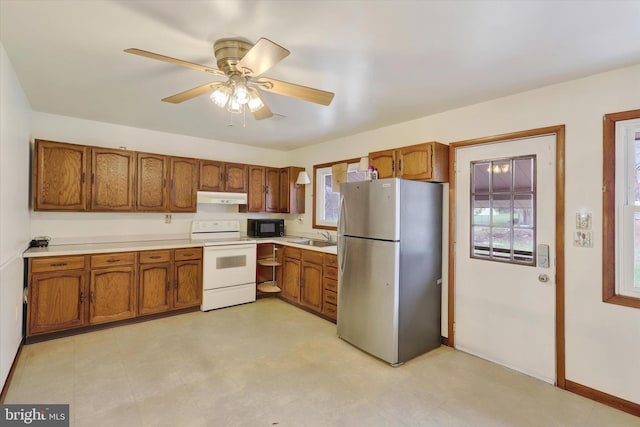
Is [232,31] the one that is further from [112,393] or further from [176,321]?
[176,321]

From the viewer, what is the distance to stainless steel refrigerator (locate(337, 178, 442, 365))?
276cm

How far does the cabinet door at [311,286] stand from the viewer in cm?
395

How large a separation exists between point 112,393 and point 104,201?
2.26 meters

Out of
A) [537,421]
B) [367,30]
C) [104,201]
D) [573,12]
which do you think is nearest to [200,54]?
[367,30]

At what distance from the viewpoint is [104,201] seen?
365 cm

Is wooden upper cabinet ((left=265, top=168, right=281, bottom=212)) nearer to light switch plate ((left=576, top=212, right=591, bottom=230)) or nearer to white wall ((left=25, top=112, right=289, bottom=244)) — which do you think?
white wall ((left=25, top=112, right=289, bottom=244))

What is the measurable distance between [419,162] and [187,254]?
9.85 ft

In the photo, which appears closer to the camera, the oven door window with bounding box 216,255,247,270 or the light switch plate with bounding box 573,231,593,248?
the light switch plate with bounding box 573,231,593,248

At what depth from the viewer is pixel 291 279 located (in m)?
4.45

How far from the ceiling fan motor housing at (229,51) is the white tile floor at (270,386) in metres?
2.26

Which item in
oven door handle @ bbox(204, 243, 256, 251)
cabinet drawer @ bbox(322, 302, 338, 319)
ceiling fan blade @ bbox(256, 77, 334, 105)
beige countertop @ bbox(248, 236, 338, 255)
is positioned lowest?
cabinet drawer @ bbox(322, 302, 338, 319)

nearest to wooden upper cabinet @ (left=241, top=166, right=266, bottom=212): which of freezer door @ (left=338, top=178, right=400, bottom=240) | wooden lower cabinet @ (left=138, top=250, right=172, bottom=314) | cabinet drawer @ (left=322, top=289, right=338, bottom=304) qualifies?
wooden lower cabinet @ (left=138, top=250, right=172, bottom=314)

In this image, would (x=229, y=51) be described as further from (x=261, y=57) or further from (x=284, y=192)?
(x=284, y=192)

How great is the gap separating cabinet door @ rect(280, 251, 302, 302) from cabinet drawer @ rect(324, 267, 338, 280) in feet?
1.79
